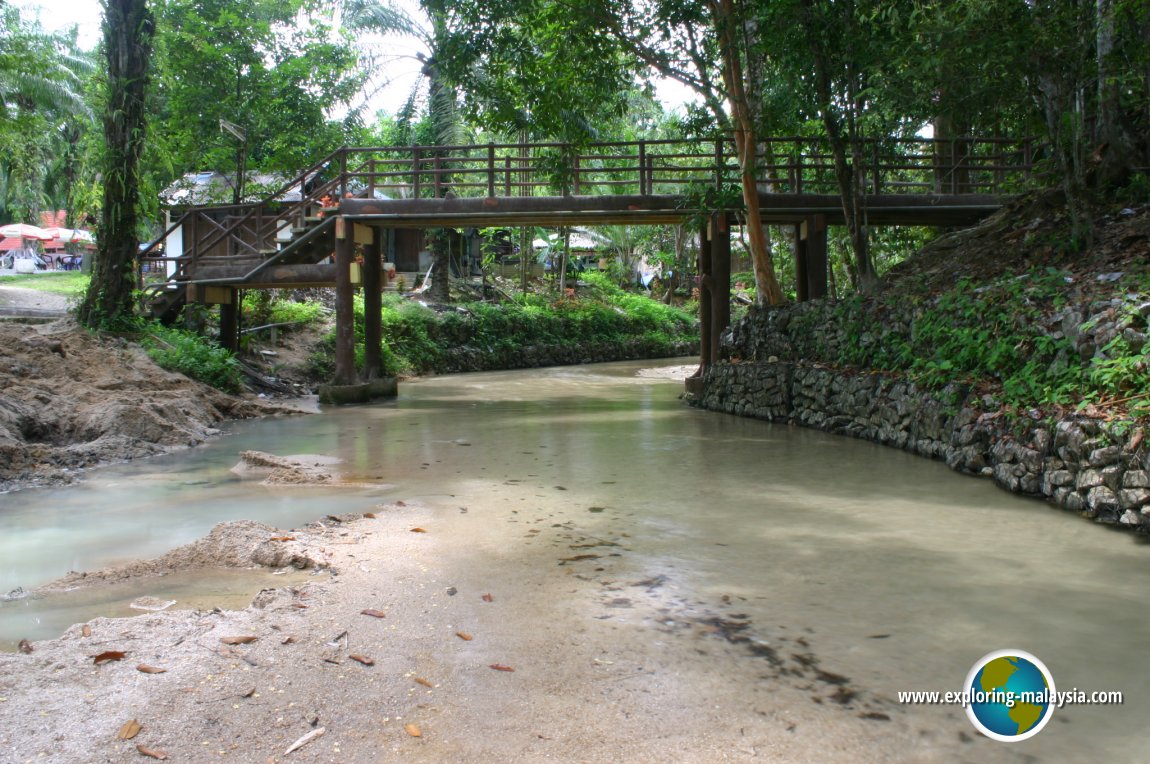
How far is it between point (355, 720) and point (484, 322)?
24.3 m

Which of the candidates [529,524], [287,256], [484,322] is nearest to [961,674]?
[529,524]

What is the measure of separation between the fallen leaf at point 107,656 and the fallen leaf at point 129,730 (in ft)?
2.14

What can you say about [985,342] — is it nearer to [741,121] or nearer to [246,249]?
[741,121]

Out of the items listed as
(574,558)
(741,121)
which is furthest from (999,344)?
(741,121)

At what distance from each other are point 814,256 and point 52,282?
73.8 ft

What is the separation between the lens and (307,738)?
3.46 metres

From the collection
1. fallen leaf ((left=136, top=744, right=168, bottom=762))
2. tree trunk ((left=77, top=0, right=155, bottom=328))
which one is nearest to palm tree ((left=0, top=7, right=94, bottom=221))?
tree trunk ((left=77, top=0, right=155, bottom=328))

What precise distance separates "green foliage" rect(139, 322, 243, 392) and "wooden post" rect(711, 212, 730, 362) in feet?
28.0

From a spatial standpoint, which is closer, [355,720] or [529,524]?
[355,720]

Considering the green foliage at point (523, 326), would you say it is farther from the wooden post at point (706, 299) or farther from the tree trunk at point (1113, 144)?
the tree trunk at point (1113, 144)

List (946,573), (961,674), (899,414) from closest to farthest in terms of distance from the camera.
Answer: (961,674)
(946,573)
(899,414)

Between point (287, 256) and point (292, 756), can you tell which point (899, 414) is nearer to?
point (292, 756)

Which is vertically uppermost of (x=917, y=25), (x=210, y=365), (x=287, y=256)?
(x=917, y=25)

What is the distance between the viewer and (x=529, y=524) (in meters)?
7.16
